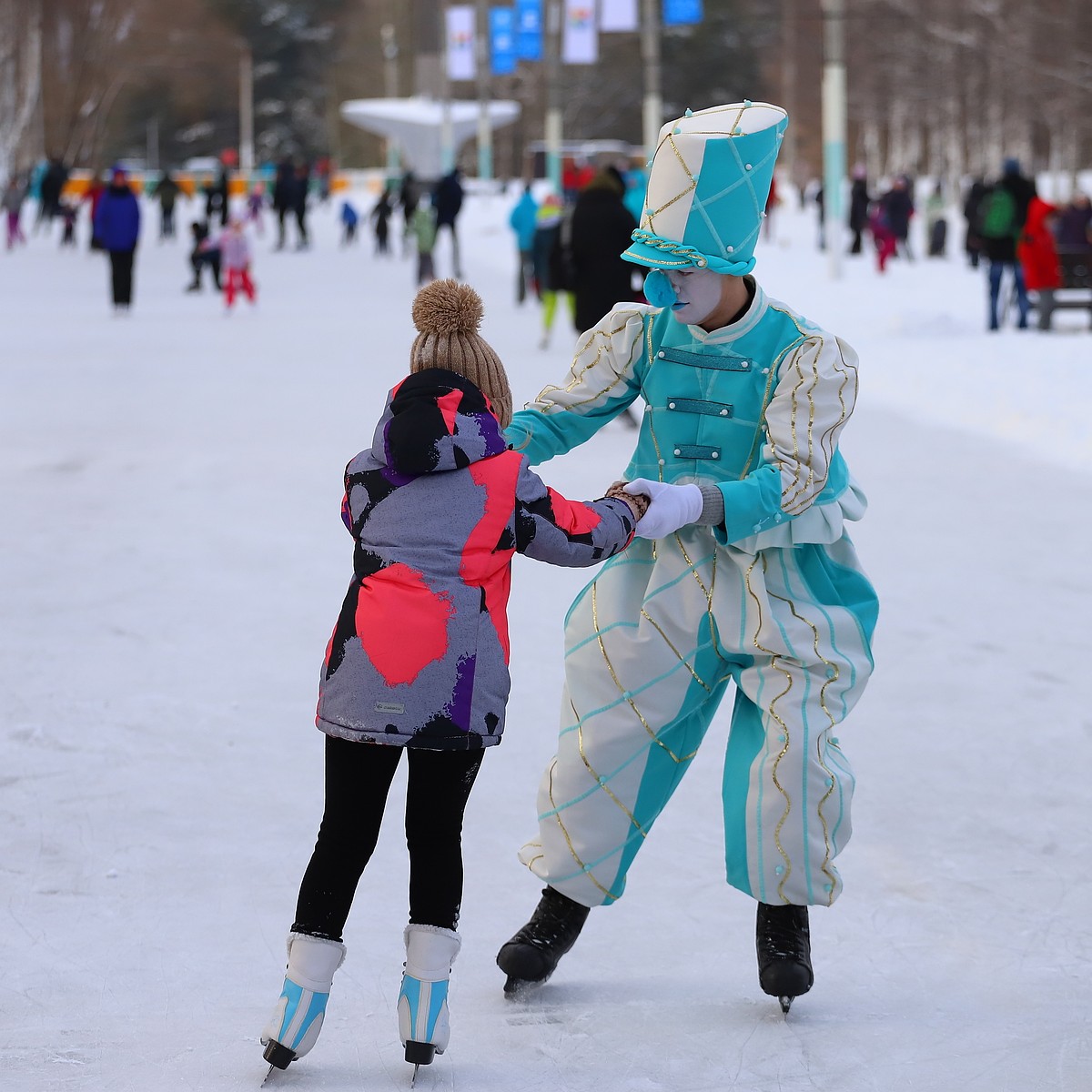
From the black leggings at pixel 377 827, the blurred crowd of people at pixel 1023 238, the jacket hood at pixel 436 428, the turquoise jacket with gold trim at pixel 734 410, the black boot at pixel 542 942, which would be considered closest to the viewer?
the jacket hood at pixel 436 428

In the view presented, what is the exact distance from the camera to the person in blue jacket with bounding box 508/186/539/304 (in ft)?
61.8

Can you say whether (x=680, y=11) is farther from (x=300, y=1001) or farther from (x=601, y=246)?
(x=300, y=1001)

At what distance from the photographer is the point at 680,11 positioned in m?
30.1

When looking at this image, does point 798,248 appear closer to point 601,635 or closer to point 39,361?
point 39,361

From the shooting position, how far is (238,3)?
78.1 m

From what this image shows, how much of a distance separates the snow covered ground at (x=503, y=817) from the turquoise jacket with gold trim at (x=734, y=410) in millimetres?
890

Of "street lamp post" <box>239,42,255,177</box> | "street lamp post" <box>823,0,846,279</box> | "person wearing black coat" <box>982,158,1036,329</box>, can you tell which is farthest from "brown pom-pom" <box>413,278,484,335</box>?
"street lamp post" <box>239,42,255,177</box>

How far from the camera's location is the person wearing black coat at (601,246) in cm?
1072

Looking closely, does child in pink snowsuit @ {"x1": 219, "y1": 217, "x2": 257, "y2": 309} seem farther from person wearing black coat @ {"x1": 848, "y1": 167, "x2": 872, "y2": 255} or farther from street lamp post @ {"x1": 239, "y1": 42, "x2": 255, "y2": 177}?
street lamp post @ {"x1": 239, "y1": 42, "x2": 255, "y2": 177}

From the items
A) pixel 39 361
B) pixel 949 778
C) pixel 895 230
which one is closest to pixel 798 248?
pixel 895 230

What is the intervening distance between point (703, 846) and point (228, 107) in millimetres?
78987

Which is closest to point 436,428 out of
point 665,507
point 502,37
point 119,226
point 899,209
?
point 665,507

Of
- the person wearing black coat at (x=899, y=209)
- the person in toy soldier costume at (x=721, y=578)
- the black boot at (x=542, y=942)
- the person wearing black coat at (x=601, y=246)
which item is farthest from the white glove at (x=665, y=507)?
the person wearing black coat at (x=899, y=209)

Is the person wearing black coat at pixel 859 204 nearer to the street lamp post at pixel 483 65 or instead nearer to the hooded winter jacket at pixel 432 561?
the street lamp post at pixel 483 65
